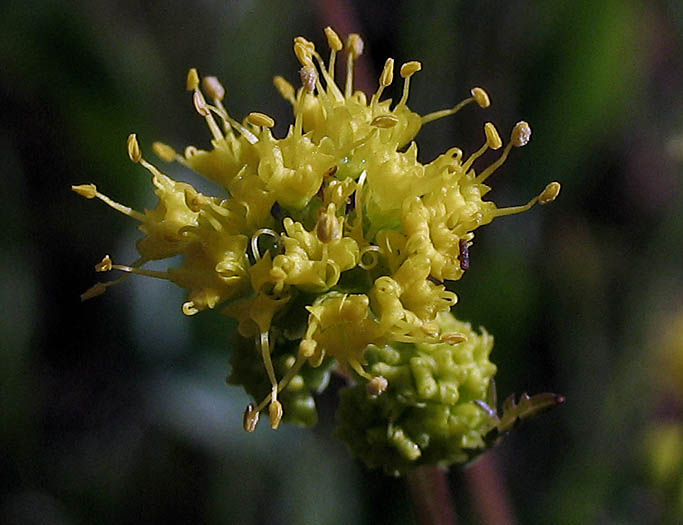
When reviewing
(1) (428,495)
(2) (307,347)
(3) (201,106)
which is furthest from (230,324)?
(2) (307,347)

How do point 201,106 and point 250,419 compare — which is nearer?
point 250,419

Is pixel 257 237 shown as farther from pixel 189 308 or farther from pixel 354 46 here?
pixel 354 46

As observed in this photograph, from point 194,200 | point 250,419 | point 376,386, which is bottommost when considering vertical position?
point 250,419

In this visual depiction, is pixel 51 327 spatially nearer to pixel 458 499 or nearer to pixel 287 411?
pixel 458 499

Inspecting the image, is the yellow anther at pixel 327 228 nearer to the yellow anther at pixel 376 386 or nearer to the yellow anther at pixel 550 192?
the yellow anther at pixel 376 386

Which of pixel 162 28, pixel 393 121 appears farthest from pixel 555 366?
pixel 162 28

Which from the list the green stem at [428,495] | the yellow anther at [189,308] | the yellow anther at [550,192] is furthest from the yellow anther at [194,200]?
the green stem at [428,495]
